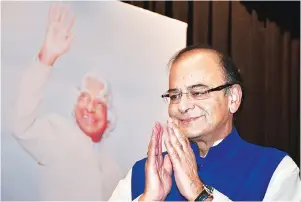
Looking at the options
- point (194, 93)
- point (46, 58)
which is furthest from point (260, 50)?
point (194, 93)

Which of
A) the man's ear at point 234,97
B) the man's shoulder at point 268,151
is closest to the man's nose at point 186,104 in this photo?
the man's ear at point 234,97

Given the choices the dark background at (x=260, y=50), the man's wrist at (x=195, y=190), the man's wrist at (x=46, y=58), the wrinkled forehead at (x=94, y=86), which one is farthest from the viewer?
the dark background at (x=260, y=50)

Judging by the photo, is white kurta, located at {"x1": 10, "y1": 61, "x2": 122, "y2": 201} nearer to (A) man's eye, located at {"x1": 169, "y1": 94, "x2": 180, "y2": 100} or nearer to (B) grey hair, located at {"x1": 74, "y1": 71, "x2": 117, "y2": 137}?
(B) grey hair, located at {"x1": 74, "y1": 71, "x2": 117, "y2": 137}

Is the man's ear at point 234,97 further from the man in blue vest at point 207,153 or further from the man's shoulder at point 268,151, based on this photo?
the man's shoulder at point 268,151

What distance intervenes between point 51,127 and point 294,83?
2015 millimetres

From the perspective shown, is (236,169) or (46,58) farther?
(46,58)

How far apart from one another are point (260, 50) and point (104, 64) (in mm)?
1382

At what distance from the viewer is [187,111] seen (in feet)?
4.60

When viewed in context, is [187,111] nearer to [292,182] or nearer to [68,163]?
[292,182]

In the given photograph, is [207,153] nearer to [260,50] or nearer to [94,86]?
[94,86]

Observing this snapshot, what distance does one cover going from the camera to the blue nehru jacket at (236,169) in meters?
1.38

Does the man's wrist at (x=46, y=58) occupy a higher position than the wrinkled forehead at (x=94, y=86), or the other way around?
the man's wrist at (x=46, y=58)

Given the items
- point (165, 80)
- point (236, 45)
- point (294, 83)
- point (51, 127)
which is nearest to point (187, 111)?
point (51, 127)

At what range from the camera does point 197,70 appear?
4.58 ft
